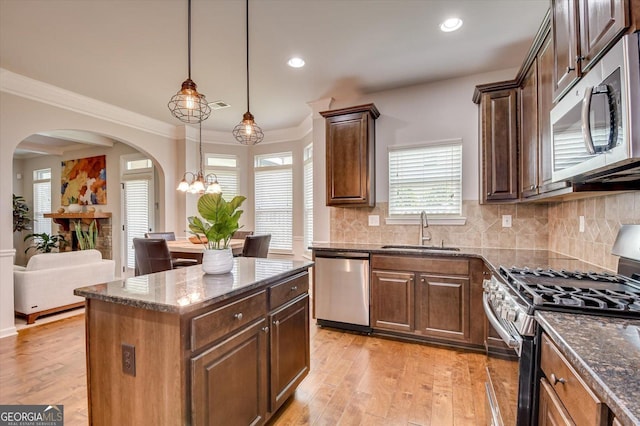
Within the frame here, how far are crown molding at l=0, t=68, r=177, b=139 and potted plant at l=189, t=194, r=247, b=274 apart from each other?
3.55 m

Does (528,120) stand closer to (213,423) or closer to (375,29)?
(375,29)

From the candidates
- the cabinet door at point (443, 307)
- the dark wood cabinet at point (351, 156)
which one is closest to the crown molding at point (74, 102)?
the dark wood cabinet at point (351, 156)

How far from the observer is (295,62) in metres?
3.18

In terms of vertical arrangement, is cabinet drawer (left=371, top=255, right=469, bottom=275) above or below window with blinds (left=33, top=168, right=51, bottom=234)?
below

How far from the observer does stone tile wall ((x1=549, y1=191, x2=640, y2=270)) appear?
175 centimetres

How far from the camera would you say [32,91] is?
3588mm

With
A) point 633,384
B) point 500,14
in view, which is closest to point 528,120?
point 500,14

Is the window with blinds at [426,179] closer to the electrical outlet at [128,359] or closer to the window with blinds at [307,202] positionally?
the window with blinds at [307,202]

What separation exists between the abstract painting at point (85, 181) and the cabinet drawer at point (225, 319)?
6198mm

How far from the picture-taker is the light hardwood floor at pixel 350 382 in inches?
76.2

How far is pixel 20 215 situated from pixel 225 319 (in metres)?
8.47

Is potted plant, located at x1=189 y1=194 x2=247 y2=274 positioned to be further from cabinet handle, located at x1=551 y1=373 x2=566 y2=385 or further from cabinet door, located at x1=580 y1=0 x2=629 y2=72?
cabinet door, located at x1=580 y1=0 x2=629 y2=72

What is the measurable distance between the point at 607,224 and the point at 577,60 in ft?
3.91

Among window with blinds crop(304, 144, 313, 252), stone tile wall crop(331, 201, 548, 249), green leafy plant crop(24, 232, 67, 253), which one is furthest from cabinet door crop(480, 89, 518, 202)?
green leafy plant crop(24, 232, 67, 253)
